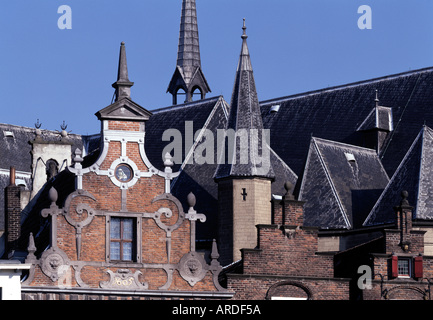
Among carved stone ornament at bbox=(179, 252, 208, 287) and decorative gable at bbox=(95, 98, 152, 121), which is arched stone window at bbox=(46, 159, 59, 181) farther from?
carved stone ornament at bbox=(179, 252, 208, 287)

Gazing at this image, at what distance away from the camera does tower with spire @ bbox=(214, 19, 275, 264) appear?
68125mm

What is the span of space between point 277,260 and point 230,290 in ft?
7.95

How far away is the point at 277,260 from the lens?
5325cm

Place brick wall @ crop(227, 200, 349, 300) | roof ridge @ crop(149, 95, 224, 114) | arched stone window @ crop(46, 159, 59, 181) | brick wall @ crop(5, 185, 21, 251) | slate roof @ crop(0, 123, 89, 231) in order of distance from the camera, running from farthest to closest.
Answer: slate roof @ crop(0, 123, 89, 231) < roof ridge @ crop(149, 95, 224, 114) < arched stone window @ crop(46, 159, 59, 181) < brick wall @ crop(5, 185, 21, 251) < brick wall @ crop(227, 200, 349, 300)

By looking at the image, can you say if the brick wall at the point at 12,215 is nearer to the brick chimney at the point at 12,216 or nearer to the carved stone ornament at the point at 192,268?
the brick chimney at the point at 12,216

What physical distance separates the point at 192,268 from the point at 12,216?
11.3 m

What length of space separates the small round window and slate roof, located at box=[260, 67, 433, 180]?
2886cm

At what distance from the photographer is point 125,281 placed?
4994 cm

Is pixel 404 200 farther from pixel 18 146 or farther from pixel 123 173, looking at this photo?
pixel 18 146

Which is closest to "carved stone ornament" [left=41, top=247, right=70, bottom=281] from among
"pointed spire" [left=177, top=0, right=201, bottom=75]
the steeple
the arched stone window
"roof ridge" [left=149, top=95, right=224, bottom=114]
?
the arched stone window

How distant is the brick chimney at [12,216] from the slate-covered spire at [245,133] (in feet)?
38.4

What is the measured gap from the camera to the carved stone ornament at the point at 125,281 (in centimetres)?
4972
